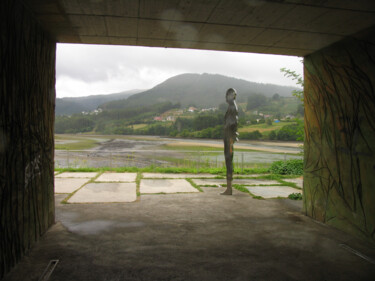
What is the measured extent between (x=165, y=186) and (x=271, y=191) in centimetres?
266

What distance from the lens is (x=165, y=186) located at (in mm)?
6992

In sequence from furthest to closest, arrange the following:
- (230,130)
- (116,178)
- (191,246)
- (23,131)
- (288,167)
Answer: (288,167) → (116,178) → (230,130) → (191,246) → (23,131)

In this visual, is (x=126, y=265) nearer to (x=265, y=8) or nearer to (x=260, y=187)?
(x=265, y=8)

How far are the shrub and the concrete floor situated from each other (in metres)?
4.99

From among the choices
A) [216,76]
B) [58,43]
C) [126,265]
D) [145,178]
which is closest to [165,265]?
[126,265]

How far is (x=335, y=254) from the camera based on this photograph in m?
3.10

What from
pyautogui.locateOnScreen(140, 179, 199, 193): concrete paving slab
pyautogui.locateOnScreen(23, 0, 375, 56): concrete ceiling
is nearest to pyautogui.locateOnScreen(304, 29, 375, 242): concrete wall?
pyautogui.locateOnScreen(23, 0, 375, 56): concrete ceiling

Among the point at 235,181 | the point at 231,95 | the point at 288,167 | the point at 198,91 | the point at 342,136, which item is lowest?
the point at 235,181

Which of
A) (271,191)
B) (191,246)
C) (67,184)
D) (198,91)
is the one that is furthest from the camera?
(198,91)

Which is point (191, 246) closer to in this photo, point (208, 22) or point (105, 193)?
point (208, 22)

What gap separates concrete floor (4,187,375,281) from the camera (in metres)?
2.62

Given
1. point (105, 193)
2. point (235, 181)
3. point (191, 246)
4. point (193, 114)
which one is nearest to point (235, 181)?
point (235, 181)

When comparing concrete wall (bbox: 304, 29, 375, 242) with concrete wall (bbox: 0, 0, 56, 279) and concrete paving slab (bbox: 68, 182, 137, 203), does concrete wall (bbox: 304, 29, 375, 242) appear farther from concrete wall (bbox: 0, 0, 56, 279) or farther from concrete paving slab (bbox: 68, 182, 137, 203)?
concrete wall (bbox: 0, 0, 56, 279)

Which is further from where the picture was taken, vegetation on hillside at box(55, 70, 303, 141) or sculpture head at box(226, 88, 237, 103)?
vegetation on hillside at box(55, 70, 303, 141)
